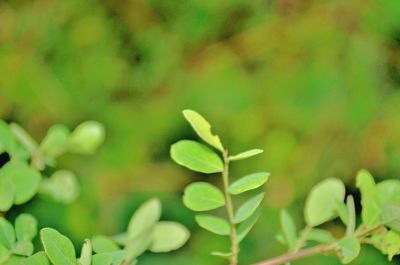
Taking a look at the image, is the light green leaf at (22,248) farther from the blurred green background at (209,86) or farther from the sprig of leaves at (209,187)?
the blurred green background at (209,86)

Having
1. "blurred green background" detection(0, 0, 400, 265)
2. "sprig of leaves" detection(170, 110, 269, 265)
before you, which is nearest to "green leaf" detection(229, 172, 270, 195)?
"sprig of leaves" detection(170, 110, 269, 265)

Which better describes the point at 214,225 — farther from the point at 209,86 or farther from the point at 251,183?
the point at 209,86

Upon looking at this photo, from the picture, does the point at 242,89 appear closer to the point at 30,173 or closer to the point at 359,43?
the point at 359,43

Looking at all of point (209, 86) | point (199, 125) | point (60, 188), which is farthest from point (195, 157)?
point (209, 86)

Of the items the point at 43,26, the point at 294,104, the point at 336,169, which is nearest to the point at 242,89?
the point at 294,104

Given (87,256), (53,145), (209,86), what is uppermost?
(209,86)

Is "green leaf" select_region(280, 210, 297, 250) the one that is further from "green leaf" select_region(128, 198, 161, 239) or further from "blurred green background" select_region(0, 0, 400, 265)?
"blurred green background" select_region(0, 0, 400, 265)
